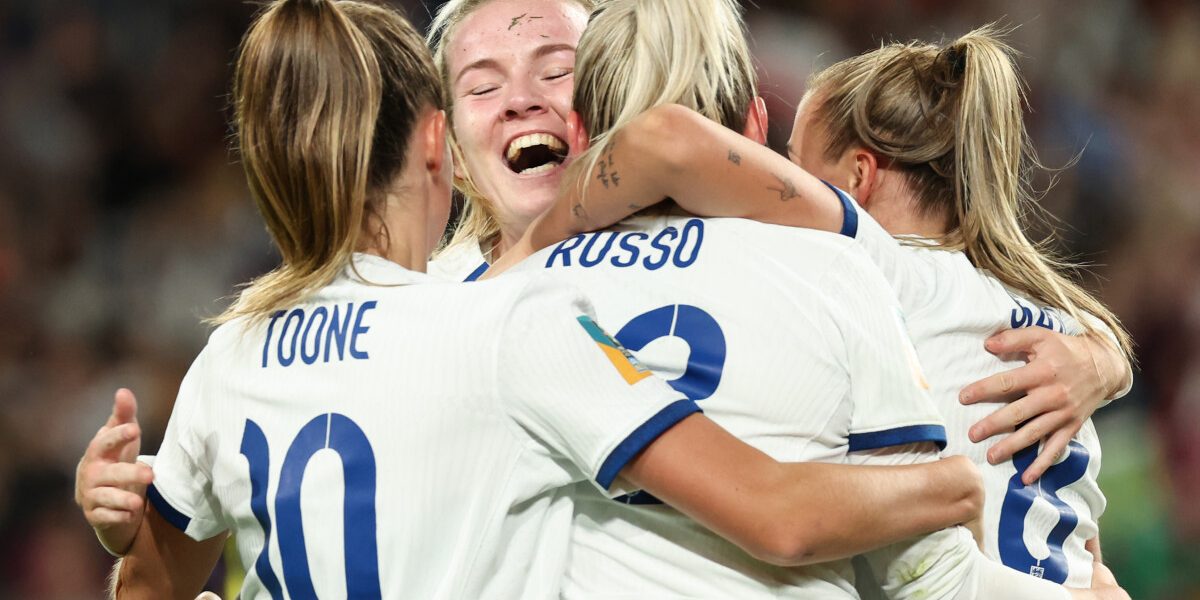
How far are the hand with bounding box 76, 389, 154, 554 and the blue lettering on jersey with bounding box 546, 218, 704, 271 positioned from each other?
2.45 feet

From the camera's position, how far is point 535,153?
3.41 m

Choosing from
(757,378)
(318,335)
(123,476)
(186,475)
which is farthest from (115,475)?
(757,378)

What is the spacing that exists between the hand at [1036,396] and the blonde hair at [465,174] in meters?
1.46

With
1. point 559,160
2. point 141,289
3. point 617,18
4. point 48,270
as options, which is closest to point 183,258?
point 141,289

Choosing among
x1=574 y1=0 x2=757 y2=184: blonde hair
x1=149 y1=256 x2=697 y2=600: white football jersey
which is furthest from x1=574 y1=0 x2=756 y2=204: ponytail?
x1=149 y1=256 x2=697 y2=600: white football jersey

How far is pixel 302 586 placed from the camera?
1.94 m

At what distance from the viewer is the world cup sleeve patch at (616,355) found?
5.94ft

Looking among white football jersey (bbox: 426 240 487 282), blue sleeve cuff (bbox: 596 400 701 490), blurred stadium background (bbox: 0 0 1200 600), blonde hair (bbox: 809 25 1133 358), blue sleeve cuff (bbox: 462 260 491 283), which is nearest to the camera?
blue sleeve cuff (bbox: 596 400 701 490)

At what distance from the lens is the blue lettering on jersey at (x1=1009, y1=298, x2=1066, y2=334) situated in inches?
105

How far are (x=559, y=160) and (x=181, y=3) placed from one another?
3797 millimetres

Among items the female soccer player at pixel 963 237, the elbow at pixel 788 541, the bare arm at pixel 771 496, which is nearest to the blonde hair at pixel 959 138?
the female soccer player at pixel 963 237

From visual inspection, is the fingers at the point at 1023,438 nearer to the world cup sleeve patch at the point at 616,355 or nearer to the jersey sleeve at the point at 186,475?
the world cup sleeve patch at the point at 616,355

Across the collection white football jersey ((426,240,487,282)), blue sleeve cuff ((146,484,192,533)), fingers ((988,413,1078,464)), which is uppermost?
blue sleeve cuff ((146,484,192,533))

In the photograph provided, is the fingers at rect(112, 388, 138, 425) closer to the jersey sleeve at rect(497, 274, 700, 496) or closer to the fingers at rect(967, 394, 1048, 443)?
the jersey sleeve at rect(497, 274, 700, 496)
